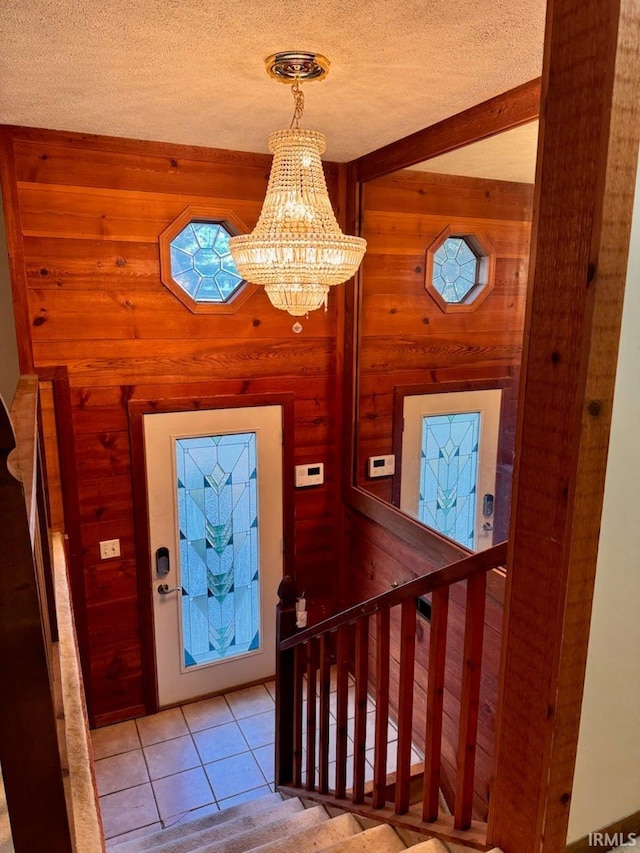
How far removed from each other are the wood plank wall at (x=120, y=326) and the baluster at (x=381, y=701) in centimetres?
192

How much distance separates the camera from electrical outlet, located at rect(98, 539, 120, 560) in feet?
11.0

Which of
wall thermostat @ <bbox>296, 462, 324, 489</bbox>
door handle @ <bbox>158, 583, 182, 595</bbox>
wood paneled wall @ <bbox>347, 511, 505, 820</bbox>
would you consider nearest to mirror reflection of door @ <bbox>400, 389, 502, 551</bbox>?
wood paneled wall @ <bbox>347, 511, 505, 820</bbox>

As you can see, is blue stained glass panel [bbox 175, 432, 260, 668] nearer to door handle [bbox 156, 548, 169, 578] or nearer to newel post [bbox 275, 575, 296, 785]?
door handle [bbox 156, 548, 169, 578]

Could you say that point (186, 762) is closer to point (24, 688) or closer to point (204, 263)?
point (204, 263)

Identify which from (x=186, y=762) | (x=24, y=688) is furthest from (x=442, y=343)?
(x=24, y=688)

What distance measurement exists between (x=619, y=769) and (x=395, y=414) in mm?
2526

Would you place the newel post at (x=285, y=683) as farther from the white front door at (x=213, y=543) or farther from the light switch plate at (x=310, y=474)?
the light switch plate at (x=310, y=474)

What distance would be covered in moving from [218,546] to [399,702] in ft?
6.83

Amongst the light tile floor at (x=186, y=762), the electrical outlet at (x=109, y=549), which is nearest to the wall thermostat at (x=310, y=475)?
the electrical outlet at (x=109, y=549)

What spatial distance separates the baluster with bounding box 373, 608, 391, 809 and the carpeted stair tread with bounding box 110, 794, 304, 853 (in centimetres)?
65

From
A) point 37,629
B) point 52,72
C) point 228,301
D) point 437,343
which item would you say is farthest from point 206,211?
point 37,629

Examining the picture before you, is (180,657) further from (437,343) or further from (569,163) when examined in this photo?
(569,163)

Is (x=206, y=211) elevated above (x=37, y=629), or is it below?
above

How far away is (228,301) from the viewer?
3420mm
